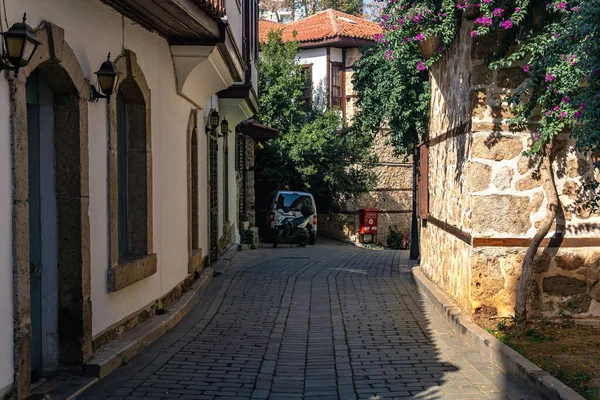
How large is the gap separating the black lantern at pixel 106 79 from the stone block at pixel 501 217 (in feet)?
13.4

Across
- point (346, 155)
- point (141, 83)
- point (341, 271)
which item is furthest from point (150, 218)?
point (346, 155)

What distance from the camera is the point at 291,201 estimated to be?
21.2m

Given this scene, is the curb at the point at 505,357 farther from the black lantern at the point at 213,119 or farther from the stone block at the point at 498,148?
the black lantern at the point at 213,119

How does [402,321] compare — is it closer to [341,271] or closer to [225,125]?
[341,271]

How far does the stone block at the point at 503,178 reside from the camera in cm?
784

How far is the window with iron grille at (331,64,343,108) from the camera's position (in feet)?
89.7

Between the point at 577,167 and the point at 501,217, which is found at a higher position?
the point at 577,167

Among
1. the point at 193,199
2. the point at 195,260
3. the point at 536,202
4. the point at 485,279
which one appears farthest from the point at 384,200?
the point at 485,279

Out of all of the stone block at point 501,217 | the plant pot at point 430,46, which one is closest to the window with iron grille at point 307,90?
the plant pot at point 430,46

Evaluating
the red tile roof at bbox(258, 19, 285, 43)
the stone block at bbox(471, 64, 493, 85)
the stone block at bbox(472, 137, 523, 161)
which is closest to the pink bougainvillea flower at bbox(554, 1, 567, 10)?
the stone block at bbox(471, 64, 493, 85)

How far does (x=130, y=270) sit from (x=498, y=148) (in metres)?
4.11

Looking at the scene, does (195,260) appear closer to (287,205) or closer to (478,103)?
(478,103)

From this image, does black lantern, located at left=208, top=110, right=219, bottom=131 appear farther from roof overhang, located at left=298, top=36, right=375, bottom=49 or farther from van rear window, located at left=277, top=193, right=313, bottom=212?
roof overhang, located at left=298, top=36, right=375, bottom=49

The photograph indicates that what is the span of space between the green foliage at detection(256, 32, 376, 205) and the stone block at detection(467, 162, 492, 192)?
15420 millimetres
